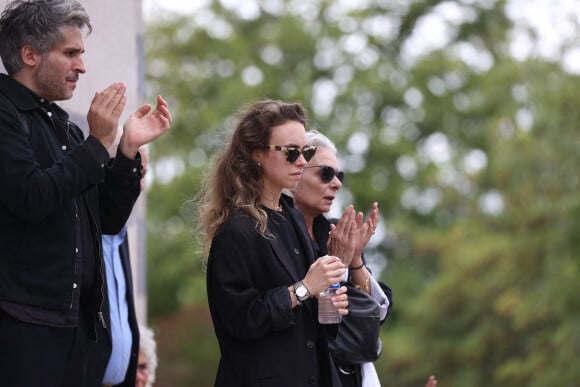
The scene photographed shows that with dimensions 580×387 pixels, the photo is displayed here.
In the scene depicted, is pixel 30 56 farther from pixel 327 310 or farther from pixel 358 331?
pixel 358 331

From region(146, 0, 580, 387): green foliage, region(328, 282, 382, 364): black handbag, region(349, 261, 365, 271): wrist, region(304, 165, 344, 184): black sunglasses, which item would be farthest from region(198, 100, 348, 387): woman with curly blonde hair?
region(146, 0, 580, 387): green foliage

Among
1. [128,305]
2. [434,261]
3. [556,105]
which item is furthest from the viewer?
[434,261]

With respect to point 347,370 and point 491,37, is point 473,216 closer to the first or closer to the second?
point 491,37

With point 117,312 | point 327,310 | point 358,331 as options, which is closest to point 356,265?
point 358,331

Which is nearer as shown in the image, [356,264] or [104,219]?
[104,219]

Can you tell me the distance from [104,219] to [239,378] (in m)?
0.72

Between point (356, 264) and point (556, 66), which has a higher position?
point (556, 66)

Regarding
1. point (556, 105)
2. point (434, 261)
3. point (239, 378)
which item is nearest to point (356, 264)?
point (239, 378)

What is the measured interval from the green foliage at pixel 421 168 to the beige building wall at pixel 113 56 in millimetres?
9198

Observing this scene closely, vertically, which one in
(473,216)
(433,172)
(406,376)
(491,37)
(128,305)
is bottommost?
(128,305)

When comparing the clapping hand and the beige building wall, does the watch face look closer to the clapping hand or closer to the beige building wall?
the clapping hand

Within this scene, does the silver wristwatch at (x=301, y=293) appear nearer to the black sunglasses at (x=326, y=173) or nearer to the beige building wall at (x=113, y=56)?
the black sunglasses at (x=326, y=173)

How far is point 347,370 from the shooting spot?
4758 mm

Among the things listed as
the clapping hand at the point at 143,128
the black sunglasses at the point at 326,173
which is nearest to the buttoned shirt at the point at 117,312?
the black sunglasses at the point at 326,173
